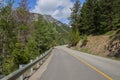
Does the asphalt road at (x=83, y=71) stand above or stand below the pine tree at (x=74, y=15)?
below

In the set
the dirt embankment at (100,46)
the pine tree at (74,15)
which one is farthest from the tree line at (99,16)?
the pine tree at (74,15)

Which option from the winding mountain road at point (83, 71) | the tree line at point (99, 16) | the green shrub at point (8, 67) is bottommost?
the green shrub at point (8, 67)

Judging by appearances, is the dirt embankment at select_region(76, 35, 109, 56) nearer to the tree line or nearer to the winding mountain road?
the tree line

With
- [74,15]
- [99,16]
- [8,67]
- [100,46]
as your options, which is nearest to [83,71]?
[8,67]

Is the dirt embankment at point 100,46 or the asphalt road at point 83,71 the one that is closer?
the asphalt road at point 83,71

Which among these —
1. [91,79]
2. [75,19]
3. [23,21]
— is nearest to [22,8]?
[23,21]

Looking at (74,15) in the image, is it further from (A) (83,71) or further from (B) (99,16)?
(A) (83,71)

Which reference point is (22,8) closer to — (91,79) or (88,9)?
(88,9)

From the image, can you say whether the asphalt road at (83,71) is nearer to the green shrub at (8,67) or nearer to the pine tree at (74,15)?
the green shrub at (8,67)

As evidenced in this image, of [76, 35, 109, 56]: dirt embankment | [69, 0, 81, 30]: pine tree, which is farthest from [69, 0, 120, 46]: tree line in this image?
[69, 0, 81, 30]: pine tree

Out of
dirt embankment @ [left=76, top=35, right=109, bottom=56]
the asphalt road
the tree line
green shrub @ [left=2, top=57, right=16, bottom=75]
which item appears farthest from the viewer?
the tree line

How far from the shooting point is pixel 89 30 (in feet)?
224

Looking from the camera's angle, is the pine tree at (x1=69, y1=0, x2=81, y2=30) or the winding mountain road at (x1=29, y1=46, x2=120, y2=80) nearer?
the winding mountain road at (x1=29, y1=46, x2=120, y2=80)

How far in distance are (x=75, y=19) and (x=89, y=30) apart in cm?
2828
